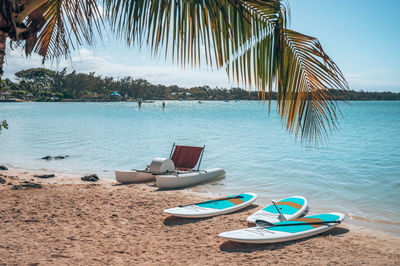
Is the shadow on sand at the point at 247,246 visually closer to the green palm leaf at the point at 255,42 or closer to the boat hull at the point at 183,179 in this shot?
the green palm leaf at the point at 255,42

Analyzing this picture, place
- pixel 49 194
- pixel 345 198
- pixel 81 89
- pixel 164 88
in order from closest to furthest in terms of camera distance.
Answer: pixel 49 194 < pixel 345 198 < pixel 81 89 < pixel 164 88

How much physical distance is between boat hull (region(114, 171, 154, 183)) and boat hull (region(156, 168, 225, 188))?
835mm

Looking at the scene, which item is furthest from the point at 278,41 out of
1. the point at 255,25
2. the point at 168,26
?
the point at 168,26

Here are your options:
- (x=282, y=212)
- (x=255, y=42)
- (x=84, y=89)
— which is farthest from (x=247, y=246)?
(x=84, y=89)

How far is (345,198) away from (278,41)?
711 centimetres

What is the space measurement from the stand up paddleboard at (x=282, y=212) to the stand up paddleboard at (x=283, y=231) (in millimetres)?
323

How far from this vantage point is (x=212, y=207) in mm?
5574

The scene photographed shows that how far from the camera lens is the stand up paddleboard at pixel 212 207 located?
515cm

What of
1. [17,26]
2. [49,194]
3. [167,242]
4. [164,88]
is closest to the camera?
[17,26]

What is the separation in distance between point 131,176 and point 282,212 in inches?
167

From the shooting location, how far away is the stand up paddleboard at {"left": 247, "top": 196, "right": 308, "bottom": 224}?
509cm

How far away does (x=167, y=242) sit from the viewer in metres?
4.25

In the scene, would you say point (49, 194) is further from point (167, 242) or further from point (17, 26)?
point (17, 26)

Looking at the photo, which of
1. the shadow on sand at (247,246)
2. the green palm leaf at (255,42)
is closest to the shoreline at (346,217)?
the shadow on sand at (247,246)
